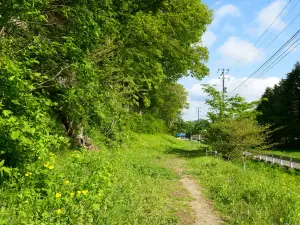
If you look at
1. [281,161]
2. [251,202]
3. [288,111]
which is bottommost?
[251,202]

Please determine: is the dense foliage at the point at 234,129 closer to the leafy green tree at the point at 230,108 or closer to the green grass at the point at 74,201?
the leafy green tree at the point at 230,108

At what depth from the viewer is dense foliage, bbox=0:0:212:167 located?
4578 millimetres

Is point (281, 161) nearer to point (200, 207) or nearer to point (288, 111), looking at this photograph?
point (200, 207)

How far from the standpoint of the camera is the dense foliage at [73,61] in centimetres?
458

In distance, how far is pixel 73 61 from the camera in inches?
261

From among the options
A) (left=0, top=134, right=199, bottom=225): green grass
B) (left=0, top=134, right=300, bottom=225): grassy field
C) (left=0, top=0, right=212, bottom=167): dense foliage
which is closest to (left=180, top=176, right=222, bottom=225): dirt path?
(left=0, top=134, right=300, bottom=225): grassy field

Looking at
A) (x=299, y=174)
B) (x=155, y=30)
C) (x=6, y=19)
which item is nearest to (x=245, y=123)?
(x=299, y=174)

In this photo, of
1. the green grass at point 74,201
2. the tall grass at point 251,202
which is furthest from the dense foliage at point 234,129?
the green grass at point 74,201

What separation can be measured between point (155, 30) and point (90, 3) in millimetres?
5366

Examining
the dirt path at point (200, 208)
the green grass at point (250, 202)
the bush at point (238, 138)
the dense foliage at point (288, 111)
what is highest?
the dense foliage at point (288, 111)

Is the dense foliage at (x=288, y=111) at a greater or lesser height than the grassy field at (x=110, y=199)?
greater

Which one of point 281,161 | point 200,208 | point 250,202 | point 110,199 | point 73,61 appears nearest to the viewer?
point 110,199

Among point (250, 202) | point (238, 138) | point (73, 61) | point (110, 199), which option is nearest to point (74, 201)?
point (110, 199)

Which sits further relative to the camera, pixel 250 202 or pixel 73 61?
pixel 250 202
